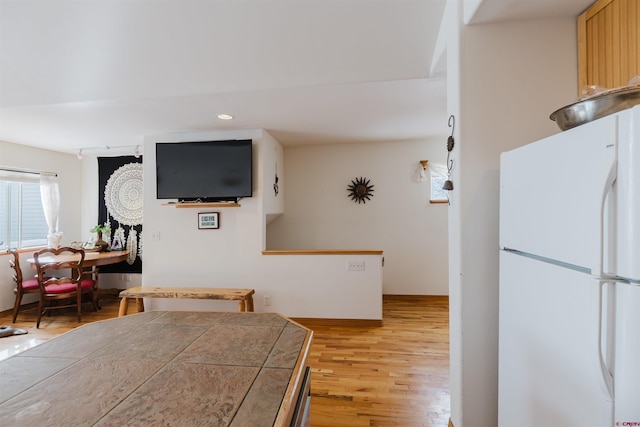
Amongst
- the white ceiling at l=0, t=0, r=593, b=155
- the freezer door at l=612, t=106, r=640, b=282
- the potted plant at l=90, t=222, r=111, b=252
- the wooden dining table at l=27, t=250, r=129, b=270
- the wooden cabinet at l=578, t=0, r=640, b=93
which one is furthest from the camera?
the potted plant at l=90, t=222, r=111, b=252

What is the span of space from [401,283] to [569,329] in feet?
Result: 11.9

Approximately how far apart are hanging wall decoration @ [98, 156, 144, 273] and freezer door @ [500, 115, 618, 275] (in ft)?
16.6

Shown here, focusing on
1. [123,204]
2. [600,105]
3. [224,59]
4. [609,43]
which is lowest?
[123,204]

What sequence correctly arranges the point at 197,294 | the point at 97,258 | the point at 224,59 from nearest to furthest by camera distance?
the point at 224,59
the point at 197,294
the point at 97,258


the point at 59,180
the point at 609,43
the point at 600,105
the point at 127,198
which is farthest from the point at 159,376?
the point at 59,180

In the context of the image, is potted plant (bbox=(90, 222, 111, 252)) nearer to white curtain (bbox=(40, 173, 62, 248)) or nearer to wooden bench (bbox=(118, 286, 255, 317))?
white curtain (bbox=(40, 173, 62, 248))

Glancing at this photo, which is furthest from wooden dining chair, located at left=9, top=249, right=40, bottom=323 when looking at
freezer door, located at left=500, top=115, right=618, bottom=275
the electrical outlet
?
freezer door, located at left=500, top=115, right=618, bottom=275

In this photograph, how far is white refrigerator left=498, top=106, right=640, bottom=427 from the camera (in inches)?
26.3

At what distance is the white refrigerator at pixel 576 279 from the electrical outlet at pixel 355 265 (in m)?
2.16

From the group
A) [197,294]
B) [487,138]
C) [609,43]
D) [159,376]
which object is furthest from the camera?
[197,294]

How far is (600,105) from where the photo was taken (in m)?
0.93

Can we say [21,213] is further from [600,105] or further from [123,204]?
[600,105]

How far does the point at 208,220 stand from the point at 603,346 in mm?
3492

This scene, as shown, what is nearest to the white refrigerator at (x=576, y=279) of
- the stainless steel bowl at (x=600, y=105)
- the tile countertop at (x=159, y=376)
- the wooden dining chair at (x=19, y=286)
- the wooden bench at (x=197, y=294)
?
the stainless steel bowl at (x=600, y=105)
